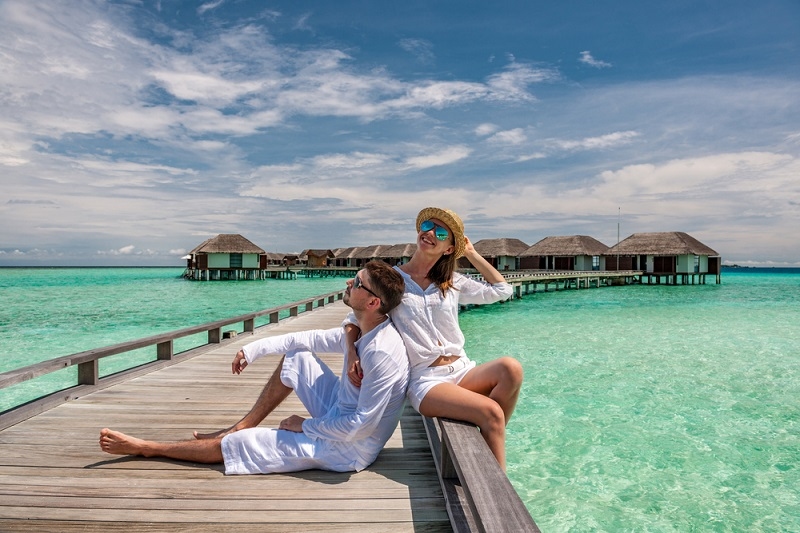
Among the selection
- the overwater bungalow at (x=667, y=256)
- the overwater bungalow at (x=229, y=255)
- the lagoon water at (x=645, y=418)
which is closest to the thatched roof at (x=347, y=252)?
the overwater bungalow at (x=229, y=255)

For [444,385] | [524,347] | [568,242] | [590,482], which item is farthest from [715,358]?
[568,242]

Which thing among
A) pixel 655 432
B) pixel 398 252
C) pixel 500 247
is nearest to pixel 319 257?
pixel 398 252

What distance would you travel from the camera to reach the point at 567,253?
48375 mm

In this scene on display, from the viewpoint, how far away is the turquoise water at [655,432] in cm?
440

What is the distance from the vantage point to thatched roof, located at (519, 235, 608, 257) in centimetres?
4807

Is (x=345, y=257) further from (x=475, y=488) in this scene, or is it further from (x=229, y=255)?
(x=475, y=488)

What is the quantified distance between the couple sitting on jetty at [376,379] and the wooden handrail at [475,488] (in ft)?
0.78

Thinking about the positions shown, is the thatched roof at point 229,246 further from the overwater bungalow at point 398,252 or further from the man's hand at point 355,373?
the man's hand at point 355,373

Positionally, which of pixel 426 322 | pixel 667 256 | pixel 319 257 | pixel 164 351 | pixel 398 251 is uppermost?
pixel 398 251

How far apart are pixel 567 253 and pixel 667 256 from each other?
8.70 meters

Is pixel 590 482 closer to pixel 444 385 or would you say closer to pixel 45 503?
pixel 444 385

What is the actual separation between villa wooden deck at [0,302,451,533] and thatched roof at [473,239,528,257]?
1973 inches

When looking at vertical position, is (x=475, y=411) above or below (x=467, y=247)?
below

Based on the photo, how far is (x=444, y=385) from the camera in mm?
2633
